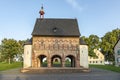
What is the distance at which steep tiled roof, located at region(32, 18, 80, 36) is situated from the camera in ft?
143

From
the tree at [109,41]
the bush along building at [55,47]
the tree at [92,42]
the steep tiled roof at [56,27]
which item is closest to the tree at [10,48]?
the tree at [92,42]

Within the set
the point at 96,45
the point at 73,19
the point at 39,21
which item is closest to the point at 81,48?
the point at 73,19

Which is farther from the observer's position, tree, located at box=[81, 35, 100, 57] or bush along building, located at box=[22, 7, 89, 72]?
tree, located at box=[81, 35, 100, 57]

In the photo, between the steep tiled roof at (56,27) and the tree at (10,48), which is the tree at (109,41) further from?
the tree at (10,48)

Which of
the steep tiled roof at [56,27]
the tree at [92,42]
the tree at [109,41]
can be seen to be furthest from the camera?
the tree at [92,42]

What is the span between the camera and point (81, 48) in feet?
145

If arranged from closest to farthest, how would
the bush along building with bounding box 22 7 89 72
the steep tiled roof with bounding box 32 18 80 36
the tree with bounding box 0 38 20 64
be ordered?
the bush along building with bounding box 22 7 89 72
the steep tiled roof with bounding box 32 18 80 36
the tree with bounding box 0 38 20 64

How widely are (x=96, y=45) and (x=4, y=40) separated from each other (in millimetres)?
40317

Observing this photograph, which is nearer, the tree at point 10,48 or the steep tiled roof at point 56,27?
the steep tiled roof at point 56,27

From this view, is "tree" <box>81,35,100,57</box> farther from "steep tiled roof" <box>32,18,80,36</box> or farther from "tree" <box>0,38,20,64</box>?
"steep tiled roof" <box>32,18,80,36</box>

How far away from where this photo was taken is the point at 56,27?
149 feet

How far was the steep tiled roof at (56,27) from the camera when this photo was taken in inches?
1711

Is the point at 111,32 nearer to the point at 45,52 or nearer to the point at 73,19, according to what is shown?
the point at 73,19

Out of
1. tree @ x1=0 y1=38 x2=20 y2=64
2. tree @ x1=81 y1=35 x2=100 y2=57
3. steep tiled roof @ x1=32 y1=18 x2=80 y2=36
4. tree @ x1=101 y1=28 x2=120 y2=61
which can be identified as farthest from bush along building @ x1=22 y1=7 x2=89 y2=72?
tree @ x1=81 y1=35 x2=100 y2=57
